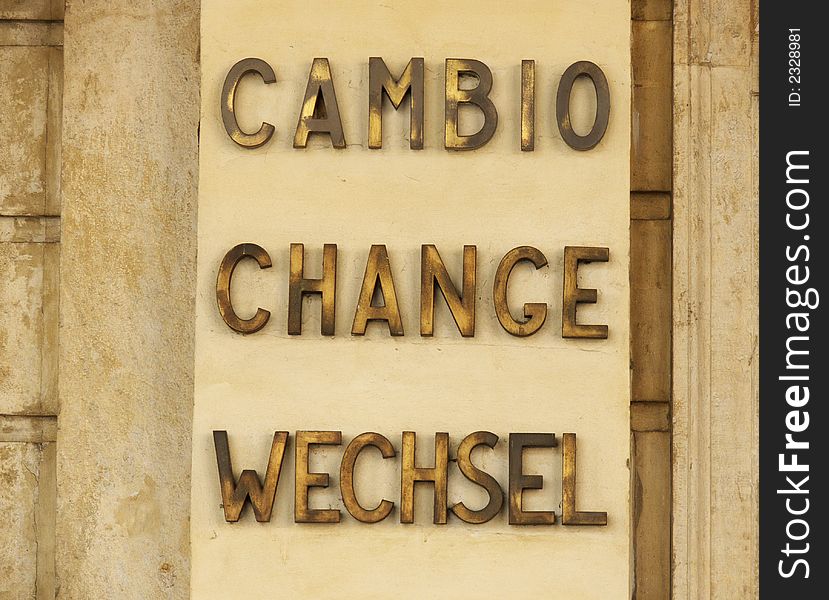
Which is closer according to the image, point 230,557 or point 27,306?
point 230,557

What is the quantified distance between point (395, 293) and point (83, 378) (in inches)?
35.4

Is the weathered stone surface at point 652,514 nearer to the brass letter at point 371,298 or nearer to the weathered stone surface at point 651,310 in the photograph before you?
the weathered stone surface at point 651,310

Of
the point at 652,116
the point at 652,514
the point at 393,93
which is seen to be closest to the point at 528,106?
the point at 393,93

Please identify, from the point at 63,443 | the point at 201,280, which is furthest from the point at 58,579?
the point at 201,280

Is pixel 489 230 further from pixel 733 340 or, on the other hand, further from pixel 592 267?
pixel 733 340

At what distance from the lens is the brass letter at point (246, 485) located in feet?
7.11

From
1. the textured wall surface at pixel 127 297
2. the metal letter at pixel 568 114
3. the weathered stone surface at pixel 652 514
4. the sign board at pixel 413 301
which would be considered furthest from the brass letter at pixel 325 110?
the weathered stone surface at pixel 652 514

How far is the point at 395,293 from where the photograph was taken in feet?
7.22

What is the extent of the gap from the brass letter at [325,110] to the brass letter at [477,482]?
0.77 meters

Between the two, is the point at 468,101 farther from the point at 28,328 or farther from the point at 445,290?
the point at 28,328

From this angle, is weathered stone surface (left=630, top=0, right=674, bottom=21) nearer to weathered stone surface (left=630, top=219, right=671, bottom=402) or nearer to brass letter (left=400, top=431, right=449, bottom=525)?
weathered stone surface (left=630, top=219, right=671, bottom=402)

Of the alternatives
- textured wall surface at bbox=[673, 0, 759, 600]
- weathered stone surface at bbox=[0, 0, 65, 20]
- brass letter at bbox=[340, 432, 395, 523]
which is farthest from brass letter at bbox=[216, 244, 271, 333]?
textured wall surface at bbox=[673, 0, 759, 600]

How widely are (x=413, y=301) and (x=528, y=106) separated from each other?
1.77ft

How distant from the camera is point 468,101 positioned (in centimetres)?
222
